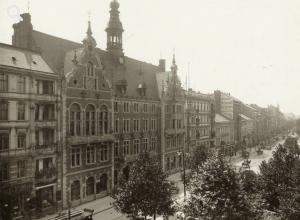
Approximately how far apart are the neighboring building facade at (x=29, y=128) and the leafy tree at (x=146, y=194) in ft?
37.4

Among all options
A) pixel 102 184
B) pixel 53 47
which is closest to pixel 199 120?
pixel 102 184

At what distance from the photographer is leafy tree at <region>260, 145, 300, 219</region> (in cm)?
2803

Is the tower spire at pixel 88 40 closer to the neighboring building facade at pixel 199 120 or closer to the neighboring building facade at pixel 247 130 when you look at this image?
the neighboring building facade at pixel 199 120

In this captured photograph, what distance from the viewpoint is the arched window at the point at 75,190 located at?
40312mm

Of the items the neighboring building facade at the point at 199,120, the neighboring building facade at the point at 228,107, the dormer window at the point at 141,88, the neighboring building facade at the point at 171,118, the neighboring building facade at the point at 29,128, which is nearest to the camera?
the neighboring building facade at the point at 29,128

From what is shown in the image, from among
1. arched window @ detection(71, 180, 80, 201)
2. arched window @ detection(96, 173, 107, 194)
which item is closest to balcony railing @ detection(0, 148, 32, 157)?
arched window @ detection(71, 180, 80, 201)

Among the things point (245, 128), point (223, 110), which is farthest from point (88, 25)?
point (245, 128)

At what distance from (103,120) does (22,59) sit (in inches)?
579

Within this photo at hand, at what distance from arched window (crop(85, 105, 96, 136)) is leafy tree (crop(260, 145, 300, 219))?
75.6 ft

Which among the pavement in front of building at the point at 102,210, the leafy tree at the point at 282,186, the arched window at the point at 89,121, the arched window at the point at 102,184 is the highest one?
the arched window at the point at 89,121

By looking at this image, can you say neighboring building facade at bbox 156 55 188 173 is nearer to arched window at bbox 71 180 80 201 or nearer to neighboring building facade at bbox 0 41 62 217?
arched window at bbox 71 180 80 201

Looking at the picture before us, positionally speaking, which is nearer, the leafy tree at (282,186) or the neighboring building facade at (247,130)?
the leafy tree at (282,186)

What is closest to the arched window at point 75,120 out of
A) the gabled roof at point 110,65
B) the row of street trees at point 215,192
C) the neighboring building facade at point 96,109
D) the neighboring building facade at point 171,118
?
the neighboring building facade at point 96,109

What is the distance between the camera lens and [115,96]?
48.1 meters
